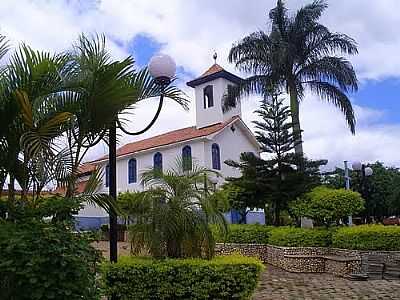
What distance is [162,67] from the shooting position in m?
6.33

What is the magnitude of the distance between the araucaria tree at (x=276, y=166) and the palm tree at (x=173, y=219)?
852cm

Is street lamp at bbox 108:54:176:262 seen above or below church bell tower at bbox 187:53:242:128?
below

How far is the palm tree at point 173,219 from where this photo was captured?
7250 millimetres

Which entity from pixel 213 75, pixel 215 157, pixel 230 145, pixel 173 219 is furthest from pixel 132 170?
pixel 173 219

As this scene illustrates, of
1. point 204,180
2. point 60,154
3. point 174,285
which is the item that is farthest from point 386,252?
point 60,154

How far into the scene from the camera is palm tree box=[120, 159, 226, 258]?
7.25 meters

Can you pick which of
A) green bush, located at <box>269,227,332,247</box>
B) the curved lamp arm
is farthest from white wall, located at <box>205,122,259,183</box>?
the curved lamp arm

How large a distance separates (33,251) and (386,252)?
10.7m

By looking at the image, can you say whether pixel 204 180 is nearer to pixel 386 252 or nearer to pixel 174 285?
pixel 174 285

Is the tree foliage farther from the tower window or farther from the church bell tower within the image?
the tower window

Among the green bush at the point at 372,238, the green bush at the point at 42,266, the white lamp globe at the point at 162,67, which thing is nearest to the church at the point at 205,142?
the green bush at the point at 372,238

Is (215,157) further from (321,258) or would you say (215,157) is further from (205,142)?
(321,258)

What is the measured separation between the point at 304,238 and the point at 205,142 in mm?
11914

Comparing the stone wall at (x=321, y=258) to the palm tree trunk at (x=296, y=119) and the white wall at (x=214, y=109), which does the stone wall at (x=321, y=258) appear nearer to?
the palm tree trunk at (x=296, y=119)
